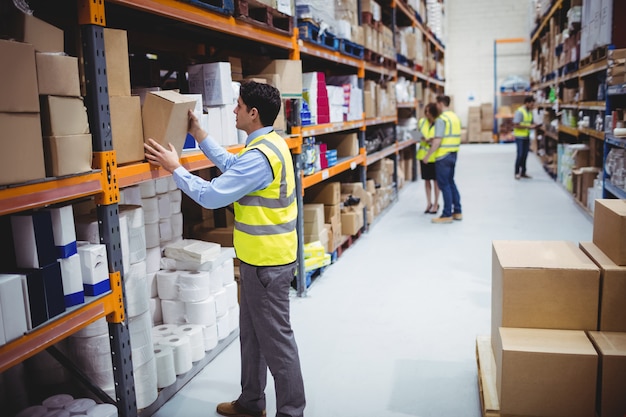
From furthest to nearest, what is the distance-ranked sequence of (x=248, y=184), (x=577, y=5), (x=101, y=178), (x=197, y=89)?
(x=577, y=5) → (x=197, y=89) → (x=248, y=184) → (x=101, y=178)

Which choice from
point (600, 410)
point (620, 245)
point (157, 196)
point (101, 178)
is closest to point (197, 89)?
point (157, 196)

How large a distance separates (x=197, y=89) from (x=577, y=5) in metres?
7.80

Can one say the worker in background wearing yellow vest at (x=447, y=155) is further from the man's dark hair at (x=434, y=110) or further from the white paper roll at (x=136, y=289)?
the white paper roll at (x=136, y=289)

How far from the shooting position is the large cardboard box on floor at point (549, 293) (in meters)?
2.71

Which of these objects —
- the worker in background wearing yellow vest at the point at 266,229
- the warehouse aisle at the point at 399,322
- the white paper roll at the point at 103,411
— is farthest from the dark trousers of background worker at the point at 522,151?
the white paper roll at the point at 103,411

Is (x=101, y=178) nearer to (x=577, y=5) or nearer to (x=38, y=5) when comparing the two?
(x=38, y=5)

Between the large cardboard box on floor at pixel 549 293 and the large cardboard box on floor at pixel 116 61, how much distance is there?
2061mm

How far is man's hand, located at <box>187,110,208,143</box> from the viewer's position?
9.75ft

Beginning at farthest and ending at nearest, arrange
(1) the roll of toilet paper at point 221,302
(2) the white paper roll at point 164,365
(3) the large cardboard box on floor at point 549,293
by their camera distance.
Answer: (1) the roll of toilet paper at point 221,302
(2) the white paper roll at point 164,365
(3) the large cardboard box on floor at point 549,293

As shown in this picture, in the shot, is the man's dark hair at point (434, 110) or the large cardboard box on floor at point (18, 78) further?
the man's dark hair at point (434, 110)

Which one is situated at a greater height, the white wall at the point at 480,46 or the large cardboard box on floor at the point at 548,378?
the white wall at the point at 480,46

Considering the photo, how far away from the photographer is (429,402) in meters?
3.13

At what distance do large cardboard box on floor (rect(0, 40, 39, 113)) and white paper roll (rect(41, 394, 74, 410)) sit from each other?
1.44 m

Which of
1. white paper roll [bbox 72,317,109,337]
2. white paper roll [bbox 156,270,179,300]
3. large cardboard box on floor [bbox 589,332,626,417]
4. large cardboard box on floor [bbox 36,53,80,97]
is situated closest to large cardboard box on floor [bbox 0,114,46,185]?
large cardboard box on floor [bbox 36,53,80,97]
